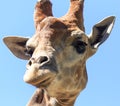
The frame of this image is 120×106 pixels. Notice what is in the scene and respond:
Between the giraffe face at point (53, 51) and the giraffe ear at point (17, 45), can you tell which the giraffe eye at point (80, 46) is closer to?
the giraffe face at point (53, 51)

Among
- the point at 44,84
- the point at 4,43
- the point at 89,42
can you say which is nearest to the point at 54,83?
the point at 44,84

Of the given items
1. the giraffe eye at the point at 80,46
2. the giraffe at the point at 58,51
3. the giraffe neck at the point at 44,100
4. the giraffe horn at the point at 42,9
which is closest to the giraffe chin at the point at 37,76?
the giraffe at the point at 58,51

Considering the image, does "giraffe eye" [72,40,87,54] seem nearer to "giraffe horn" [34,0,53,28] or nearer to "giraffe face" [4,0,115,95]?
"giraffe face" [4,0,115,95]

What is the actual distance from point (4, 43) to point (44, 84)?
271 cm

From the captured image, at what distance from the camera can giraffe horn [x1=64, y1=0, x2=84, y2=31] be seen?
9289 mm

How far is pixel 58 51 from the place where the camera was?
819cm

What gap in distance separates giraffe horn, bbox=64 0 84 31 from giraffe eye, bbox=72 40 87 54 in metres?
0.61

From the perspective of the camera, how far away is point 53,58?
7793 millimetres

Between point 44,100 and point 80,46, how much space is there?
1.56m

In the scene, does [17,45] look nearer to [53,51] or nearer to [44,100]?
[44,100]

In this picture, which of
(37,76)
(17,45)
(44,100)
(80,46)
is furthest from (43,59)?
(17,45)

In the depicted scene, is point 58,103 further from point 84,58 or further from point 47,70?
point 47,70

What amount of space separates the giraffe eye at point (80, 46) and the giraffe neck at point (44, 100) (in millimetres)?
1043

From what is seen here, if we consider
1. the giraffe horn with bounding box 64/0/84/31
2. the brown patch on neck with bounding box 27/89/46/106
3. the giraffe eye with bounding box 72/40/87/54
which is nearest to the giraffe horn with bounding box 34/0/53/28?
the giraffe horn with bounding box 64/0/84/31
